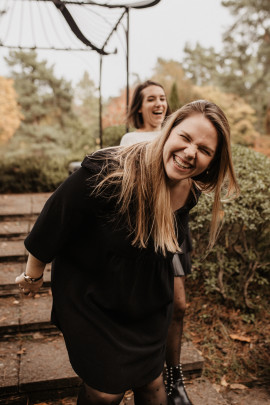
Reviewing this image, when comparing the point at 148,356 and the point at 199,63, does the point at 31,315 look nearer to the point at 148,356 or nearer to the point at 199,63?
the point at 148,356

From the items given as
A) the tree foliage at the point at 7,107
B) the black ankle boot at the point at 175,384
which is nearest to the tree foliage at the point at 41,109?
the tree foliage at the point at 7,107

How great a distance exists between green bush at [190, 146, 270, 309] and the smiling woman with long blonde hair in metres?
1.85

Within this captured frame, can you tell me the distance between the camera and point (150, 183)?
1.46m

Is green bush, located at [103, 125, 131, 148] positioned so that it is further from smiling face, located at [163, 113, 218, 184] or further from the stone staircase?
smiling face, located at [163, 113, 218, 184]

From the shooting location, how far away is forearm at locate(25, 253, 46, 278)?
1.55 metres

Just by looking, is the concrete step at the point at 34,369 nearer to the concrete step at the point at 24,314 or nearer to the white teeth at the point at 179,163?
the concrete step at the point at 24,314

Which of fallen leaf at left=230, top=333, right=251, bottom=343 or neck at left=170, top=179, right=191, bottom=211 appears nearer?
neck at left=170, top=179, right=191, bottom=211

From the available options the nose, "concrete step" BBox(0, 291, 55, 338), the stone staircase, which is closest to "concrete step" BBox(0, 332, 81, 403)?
the stone staircase

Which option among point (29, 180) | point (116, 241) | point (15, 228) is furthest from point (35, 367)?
point (29, 180)

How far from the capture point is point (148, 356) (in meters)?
1.56

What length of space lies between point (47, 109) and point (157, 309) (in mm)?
22899

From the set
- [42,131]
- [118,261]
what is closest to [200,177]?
[118,261]

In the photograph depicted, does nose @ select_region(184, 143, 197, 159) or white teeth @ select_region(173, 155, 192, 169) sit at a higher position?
nose @ select_region(184, 143, 197, 159)

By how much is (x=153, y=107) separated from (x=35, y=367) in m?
2.32
